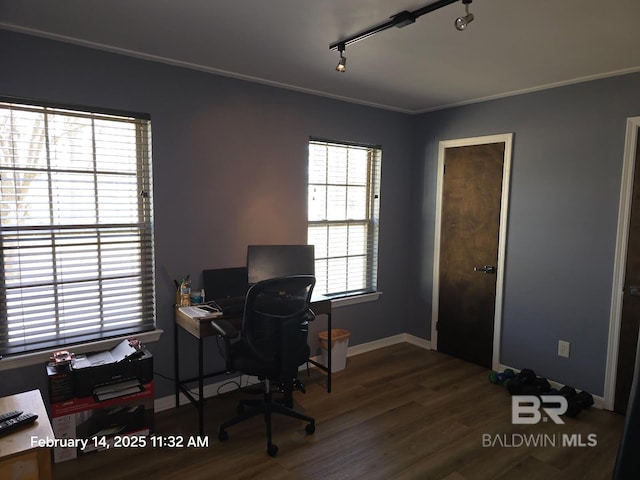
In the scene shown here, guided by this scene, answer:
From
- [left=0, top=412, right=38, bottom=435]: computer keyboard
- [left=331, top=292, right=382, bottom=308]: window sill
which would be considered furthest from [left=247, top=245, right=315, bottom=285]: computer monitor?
[left=0, top=412, right=38, bottom=435]: computer keyboard

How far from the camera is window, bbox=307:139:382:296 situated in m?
3.86

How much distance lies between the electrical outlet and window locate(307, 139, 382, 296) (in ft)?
5.57

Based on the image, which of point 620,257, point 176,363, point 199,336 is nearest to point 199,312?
point 199,336

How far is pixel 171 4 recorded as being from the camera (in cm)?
199

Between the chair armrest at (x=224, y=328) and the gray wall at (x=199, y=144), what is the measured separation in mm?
572

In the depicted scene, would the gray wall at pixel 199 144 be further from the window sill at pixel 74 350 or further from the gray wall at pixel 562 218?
the gray wall at pixel 562 218

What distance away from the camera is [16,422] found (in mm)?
1673

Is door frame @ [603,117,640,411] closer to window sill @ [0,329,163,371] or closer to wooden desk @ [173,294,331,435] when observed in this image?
wooden desk @ [173,294,331,435]

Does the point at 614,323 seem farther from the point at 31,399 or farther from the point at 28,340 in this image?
the point at 28,340

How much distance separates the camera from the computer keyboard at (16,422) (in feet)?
5.37

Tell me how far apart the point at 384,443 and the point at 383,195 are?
2.37 m

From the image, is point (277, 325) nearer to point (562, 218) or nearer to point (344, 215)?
point (344, 215)

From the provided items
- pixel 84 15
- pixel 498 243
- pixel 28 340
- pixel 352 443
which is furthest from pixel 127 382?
pixel 498 243

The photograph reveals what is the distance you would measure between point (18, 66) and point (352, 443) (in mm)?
2972
